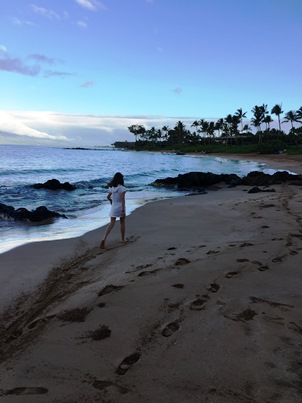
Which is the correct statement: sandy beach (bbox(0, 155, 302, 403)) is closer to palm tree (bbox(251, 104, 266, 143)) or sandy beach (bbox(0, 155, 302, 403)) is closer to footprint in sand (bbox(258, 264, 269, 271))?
footprint in sand (bbox(258, 264, 269, 271))

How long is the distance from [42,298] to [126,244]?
2.87 m

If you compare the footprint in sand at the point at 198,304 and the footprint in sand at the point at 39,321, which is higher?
the footprint in sand at the point at 198,304

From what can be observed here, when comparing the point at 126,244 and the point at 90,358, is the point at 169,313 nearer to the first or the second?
the point at 90,358

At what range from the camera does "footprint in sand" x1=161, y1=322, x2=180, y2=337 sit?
10.1 ft

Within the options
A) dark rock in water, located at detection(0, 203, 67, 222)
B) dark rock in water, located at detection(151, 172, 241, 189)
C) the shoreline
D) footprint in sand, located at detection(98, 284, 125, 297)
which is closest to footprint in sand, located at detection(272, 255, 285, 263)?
footprint in sand, located at detection(98, 284, 125, 297)

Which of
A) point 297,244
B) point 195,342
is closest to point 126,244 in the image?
point 297,244

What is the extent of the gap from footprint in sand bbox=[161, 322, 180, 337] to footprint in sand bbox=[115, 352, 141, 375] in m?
0.40

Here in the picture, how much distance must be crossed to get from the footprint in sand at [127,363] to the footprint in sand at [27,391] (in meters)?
0.57

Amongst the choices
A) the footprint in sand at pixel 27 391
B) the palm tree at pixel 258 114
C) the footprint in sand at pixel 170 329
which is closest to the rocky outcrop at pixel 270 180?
the footprint in sand at pixel 170 329

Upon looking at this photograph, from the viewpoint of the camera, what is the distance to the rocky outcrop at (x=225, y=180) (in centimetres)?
1994

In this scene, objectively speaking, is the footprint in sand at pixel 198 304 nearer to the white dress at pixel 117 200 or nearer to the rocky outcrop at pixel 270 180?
the white dress at pixel 117 200

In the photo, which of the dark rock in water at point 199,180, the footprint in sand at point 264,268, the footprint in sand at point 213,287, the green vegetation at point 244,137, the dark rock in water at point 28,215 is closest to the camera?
the footprint in sand at point 213,287

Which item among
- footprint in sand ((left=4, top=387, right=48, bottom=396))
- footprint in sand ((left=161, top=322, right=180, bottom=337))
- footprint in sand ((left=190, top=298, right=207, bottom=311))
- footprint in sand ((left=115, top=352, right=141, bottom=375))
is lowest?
footprint in sand ((left=4, top=387, right=48, bottom=396))

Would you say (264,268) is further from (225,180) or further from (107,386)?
(225,180)
